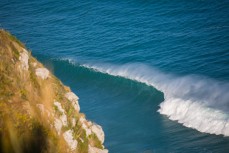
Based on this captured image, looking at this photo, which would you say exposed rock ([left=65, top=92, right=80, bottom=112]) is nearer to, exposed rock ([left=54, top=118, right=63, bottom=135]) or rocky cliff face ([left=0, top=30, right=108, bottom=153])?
rocky cliff face ([left=0, top=30, right=108, bottom=153])

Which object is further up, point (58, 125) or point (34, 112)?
point (34, 112)

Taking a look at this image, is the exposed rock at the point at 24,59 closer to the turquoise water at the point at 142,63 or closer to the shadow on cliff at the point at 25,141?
the shadow on cliff at the point at 25,141

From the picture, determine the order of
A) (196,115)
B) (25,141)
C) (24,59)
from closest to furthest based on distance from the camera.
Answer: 1. (25,141)
2. (24,59)
3. (196,115)

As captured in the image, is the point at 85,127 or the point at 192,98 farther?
the point at 192,98

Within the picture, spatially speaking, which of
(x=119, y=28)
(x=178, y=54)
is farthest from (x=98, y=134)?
(x=119, y=28)

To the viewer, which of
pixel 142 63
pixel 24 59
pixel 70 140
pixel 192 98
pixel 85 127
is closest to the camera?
pixel 70 140

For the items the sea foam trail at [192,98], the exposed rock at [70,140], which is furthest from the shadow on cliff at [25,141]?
the sea foam trail at [192,98]

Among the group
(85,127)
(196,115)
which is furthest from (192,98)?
(85,127)

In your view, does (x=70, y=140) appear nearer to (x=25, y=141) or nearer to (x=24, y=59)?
(x=25, y=141)
